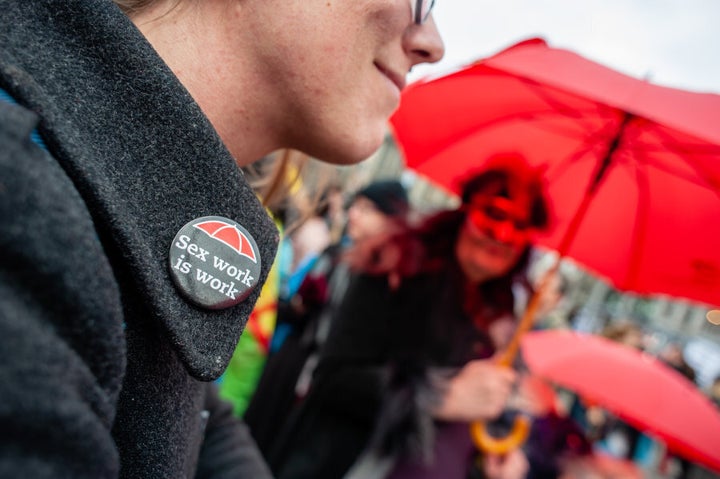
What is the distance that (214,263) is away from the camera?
0.68 m

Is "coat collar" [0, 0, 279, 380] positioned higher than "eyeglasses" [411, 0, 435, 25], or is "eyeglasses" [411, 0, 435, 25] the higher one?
"eyeglasses" [411, 0, 435, 25]

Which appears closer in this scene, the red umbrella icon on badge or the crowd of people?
the crowd of people

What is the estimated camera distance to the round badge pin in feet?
2.15

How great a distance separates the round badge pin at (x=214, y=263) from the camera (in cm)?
65

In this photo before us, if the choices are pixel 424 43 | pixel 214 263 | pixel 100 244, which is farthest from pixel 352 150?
pixel 100 244

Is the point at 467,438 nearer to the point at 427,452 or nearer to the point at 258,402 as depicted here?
the point at 427,452

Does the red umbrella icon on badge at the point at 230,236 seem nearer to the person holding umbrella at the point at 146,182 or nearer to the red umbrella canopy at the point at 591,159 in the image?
the person holding umbrella at the point at 146,182

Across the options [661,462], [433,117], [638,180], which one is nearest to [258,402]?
[433,117]

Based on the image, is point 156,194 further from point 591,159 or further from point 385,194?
point 385,194

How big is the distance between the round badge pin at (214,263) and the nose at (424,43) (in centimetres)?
55

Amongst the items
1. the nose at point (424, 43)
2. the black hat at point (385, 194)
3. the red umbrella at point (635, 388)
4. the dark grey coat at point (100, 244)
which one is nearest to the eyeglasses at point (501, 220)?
the red umbrella at point (635, 388)

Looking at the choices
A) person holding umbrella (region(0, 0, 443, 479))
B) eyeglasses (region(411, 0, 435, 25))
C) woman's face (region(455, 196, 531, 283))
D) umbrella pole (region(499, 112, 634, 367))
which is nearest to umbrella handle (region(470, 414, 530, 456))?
umbrella pole (region(499, 112, 634, 367))

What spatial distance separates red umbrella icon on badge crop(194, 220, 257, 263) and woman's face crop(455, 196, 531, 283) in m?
1.74

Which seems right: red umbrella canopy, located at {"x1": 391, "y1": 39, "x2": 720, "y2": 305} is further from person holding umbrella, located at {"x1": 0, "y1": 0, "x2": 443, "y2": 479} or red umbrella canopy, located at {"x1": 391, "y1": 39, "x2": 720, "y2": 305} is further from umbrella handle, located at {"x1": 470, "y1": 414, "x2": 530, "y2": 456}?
person holding umbrella, located at {"x1": 0, "y1": 0, "x2": 443, "y2": 479}
